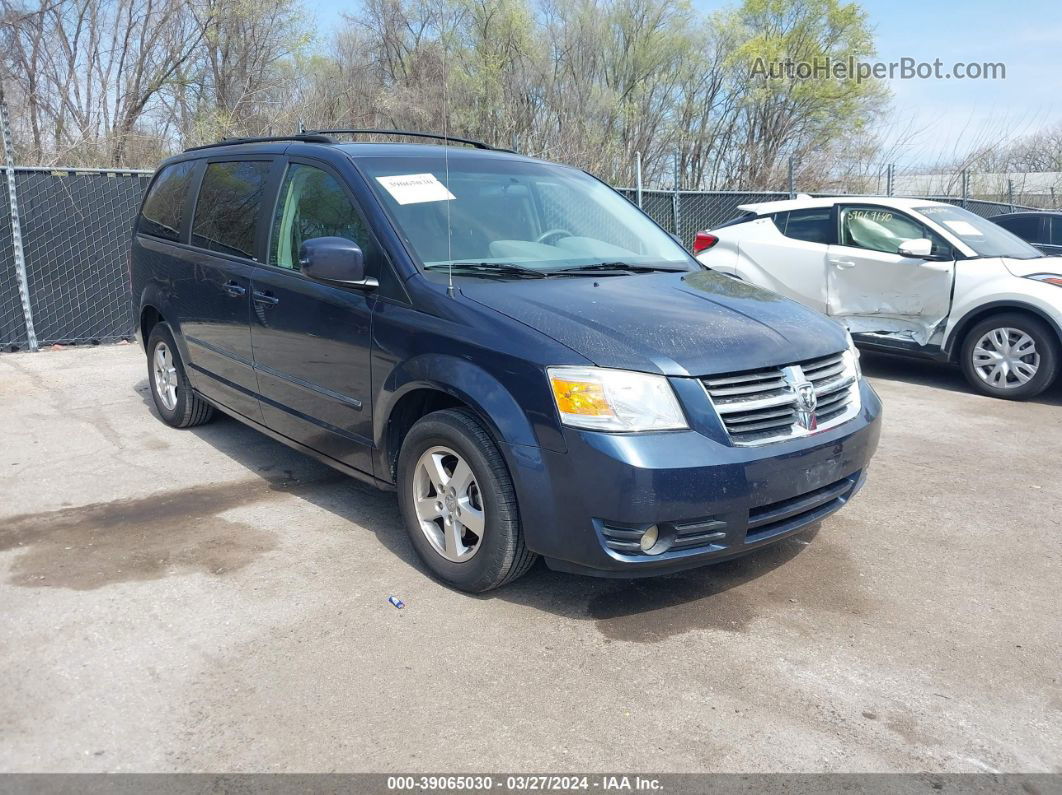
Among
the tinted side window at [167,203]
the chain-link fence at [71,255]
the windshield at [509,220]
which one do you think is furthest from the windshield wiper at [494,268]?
the chain-link fence at [71,255]

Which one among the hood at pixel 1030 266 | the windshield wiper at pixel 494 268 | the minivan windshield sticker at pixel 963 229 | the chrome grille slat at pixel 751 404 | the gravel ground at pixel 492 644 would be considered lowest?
the gravel ground at pixel 492 644

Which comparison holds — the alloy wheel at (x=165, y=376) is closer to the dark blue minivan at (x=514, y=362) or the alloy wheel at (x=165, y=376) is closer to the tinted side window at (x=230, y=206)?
the dark blue minivan at (x=514, y=362)

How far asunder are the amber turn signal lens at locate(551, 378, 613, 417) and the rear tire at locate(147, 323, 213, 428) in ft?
10.9

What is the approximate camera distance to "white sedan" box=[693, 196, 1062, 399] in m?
7.16

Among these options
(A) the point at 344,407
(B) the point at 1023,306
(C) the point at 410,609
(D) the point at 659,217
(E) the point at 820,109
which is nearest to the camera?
(C) the point at 410,609

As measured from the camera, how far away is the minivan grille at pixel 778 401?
10.4ft

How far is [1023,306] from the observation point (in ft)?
23.3

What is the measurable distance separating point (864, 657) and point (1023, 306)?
516 cm

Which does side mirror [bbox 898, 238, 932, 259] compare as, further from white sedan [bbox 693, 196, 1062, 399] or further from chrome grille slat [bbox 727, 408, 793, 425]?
chrome grille slat [bbox 727, 408, 793, 425]

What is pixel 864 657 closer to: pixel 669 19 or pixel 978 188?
pixel 978 188

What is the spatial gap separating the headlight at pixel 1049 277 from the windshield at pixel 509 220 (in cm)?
410

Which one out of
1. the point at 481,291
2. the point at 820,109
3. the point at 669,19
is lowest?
the point at 481,291

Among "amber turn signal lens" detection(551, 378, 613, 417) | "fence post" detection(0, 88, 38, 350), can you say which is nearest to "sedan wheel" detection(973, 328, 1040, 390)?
"amber turn signal lens" detection(551, 378, 613, 417)

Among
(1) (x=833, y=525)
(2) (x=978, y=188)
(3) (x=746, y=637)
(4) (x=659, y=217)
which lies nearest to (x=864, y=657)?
(3) (x=746, y=637)
